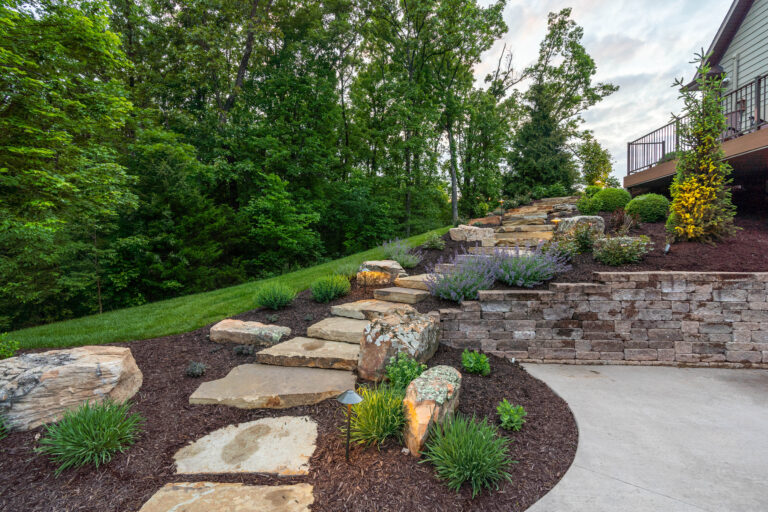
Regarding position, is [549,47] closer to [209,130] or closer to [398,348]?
[209,130]

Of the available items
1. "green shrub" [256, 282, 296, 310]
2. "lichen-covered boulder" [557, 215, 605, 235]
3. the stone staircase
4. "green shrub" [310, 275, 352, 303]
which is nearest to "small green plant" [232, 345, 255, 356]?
"green shrub" [256, 282, 296, 310]

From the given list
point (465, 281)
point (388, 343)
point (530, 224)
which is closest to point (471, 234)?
point (530, 224)

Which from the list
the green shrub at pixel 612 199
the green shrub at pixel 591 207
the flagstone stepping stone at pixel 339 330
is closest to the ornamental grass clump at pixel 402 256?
the flagstone stepping stone at pixel 339 330

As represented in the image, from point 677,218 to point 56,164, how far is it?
9.34 metres

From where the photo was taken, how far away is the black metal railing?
714cm

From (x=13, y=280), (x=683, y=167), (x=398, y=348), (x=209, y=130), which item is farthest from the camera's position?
(x=209, y=130)

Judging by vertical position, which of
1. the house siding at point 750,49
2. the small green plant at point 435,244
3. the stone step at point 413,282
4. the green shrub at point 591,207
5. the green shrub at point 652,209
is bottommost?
the stone step at point 413,282

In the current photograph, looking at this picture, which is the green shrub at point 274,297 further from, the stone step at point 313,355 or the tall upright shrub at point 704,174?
the tall upright shrub at point 704,174

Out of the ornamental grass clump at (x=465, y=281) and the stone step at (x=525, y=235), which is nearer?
the ornamental grass clump at (x=465, y=281)

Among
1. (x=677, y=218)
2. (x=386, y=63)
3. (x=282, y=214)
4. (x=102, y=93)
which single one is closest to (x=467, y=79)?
(x=386, y=63)

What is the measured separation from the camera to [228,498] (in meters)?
1.61

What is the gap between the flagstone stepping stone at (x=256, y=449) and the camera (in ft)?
6.01

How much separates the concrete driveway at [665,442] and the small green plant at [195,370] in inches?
109

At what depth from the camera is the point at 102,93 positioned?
191 inches
